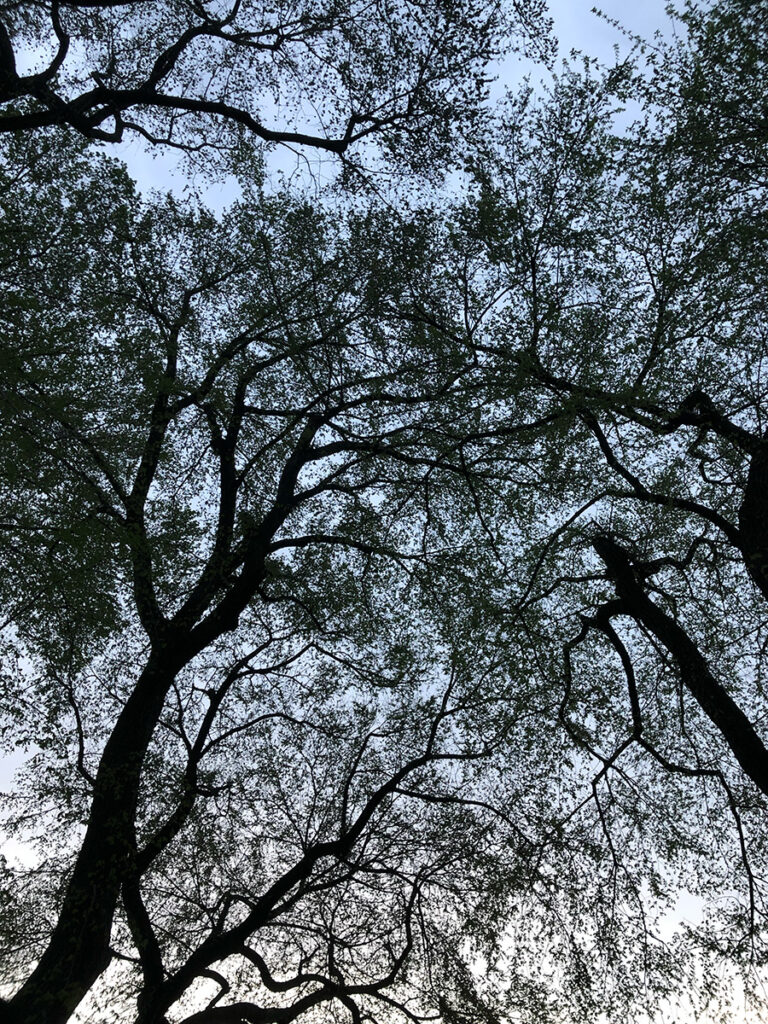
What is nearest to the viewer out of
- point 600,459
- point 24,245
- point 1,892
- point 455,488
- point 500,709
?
point 24,245

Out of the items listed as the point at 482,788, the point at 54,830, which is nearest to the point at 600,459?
the point at 482,788

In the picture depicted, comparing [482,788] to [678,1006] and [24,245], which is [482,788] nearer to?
[678,1006]

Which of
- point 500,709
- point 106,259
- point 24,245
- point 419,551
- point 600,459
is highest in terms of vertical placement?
point 106,259

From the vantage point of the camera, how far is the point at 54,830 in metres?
13.6

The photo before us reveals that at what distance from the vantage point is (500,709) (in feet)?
46.7

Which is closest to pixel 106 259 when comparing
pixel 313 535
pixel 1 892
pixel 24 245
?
pixel 24 245

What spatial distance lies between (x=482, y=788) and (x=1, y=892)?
8.90 m

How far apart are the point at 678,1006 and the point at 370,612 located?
883 cm

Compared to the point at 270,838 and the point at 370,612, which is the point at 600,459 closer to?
the point at 370,612

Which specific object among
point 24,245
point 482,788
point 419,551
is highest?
point 24,245

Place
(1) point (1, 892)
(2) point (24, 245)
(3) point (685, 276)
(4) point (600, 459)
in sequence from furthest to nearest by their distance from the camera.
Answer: (4) point (600, 459) < (1) point (1, 892) < (3) point (685, 276) < (2) point (24, 245)

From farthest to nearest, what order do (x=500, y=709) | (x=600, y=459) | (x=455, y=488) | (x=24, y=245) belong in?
(x=455, y=488) → (x=500, y=709) → (x=600, y=459) → (x=24, y=245)

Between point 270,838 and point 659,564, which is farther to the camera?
point 270,838

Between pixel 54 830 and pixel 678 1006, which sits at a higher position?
pixel 54 830
